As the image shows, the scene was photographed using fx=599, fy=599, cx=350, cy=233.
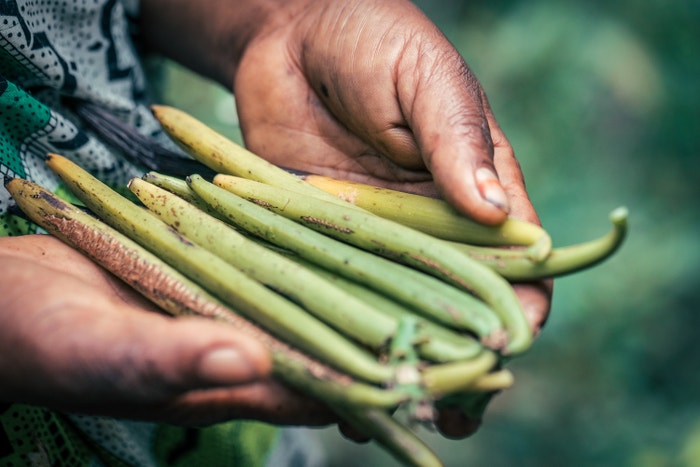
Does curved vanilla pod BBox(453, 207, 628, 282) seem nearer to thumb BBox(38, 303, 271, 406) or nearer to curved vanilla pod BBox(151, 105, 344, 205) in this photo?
curved vanilla pod BBox(151, 105, 344, 205)

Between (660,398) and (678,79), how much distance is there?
1.68 m

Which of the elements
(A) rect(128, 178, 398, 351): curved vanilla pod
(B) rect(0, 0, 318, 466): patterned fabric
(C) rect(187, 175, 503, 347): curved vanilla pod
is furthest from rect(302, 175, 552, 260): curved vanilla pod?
(B) rect(0, 0, 318, 466): patterned fabric

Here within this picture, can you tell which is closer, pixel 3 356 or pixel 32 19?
pixel 3 356

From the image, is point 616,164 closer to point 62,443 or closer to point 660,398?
point 660,398

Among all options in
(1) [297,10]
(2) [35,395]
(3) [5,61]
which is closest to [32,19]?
(3) [5,61]

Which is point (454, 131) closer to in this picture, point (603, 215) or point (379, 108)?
point (379, 108)

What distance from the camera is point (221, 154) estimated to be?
1.58m

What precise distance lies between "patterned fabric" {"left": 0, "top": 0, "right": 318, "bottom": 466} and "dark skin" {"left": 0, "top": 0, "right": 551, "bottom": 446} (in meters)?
0.30

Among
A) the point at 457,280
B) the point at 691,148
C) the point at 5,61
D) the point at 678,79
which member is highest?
the point at 678,79

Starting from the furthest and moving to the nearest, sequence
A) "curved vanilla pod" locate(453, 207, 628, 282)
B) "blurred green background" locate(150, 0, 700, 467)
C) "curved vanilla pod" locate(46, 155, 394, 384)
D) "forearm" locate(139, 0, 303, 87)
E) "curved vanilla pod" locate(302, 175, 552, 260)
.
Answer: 1. "blurred green background" locate(150, 0, 700, 467)
2. "forearm" locate(139, 0, 303, 87)
3. "curved vanilla pod" locate(302, 175, 552, 260)
4. "curved vanilla pod" locate(453, 207, 628, 282)
5. "curved vanilla pod" locate(46, 155, 394, 384)

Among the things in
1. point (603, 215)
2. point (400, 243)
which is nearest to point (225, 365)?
point (400, 243)

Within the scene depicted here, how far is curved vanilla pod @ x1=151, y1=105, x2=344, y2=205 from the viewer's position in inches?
58.9

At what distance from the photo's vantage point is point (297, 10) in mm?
1949

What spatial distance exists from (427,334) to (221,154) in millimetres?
798
